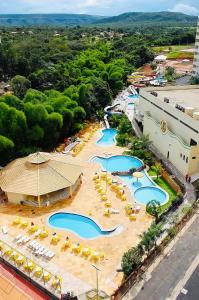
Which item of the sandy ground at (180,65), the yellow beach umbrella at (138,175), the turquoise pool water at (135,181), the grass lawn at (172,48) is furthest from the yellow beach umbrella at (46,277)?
the grass lawn at (172,48)

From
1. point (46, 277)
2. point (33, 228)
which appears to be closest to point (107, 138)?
point (33, 228)

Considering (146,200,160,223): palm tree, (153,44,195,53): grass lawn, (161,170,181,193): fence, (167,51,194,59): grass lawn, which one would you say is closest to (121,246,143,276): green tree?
(146,200,160,223): palm tree

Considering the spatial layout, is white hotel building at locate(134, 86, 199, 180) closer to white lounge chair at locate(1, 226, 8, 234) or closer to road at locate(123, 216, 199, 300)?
road at locate(123, 216, 199, 300)

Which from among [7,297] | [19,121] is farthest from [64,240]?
[19,121]

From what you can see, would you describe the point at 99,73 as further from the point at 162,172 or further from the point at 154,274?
the point at 154,274

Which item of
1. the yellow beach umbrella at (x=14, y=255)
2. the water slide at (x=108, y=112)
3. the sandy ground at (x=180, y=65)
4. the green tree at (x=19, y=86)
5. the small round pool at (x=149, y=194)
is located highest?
the green tree at (x=19, y=86)

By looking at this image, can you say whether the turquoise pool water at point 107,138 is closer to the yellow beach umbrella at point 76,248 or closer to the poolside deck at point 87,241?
the poolside deck at point 87,241
